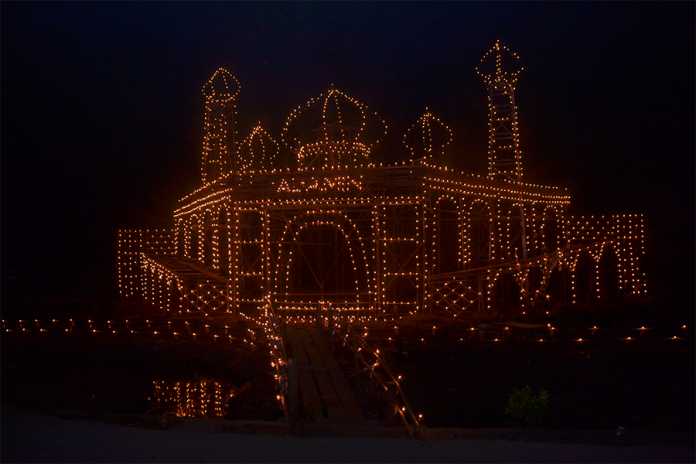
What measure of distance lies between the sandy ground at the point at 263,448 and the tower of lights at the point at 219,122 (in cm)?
1402

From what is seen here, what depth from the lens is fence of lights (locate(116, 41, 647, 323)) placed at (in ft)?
56.1

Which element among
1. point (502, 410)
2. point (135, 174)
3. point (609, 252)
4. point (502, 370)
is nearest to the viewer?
point (502, 410)

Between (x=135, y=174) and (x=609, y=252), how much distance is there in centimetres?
1916

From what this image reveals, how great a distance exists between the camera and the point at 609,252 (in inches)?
799

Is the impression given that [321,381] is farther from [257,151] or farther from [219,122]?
[257,151]

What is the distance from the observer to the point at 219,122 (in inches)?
871

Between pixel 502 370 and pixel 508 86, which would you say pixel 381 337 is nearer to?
pixel 502 370

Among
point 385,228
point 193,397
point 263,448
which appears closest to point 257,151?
point 385,228

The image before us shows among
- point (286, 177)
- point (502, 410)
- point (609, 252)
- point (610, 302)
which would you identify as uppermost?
point (286, 177)

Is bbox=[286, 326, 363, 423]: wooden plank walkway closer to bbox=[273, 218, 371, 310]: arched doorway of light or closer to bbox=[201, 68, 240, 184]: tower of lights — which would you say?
bbox=[273, 218, 371, 310]: arched doorway of light

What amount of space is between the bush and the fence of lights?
24.2ft

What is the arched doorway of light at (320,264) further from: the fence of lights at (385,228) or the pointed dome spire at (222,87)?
the pointed dome spire at (222,87)

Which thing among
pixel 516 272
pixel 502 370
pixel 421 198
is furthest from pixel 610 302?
pixel 502 370

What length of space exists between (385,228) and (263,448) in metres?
9.92
